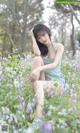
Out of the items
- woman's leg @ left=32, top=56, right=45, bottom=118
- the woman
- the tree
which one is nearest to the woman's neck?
the woman

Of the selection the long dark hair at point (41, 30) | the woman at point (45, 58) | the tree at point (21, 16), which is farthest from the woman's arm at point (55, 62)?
the tree at point (21, 16)

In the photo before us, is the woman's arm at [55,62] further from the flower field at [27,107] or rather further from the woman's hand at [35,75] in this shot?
the flower field at [27,107]

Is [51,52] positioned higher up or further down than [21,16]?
higher up

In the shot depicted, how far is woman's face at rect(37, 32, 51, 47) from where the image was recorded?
4180mm

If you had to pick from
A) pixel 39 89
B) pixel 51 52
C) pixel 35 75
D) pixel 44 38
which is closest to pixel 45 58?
pixel 51 52

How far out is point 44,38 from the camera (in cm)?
420

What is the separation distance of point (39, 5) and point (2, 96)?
18.0 meters

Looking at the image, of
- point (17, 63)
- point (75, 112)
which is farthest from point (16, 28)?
point (75, 112)

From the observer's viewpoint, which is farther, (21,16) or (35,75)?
(21,16)

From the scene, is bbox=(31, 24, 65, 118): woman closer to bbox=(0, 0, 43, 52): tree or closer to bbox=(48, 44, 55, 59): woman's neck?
bbox=(48, 44, 55, 59): woman's neck

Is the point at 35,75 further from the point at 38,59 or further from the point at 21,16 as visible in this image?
the point at 21,16

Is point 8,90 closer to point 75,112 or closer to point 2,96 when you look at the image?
point 2,96

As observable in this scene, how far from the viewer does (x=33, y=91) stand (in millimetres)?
3803

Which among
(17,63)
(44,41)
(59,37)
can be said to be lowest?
(59,37)
